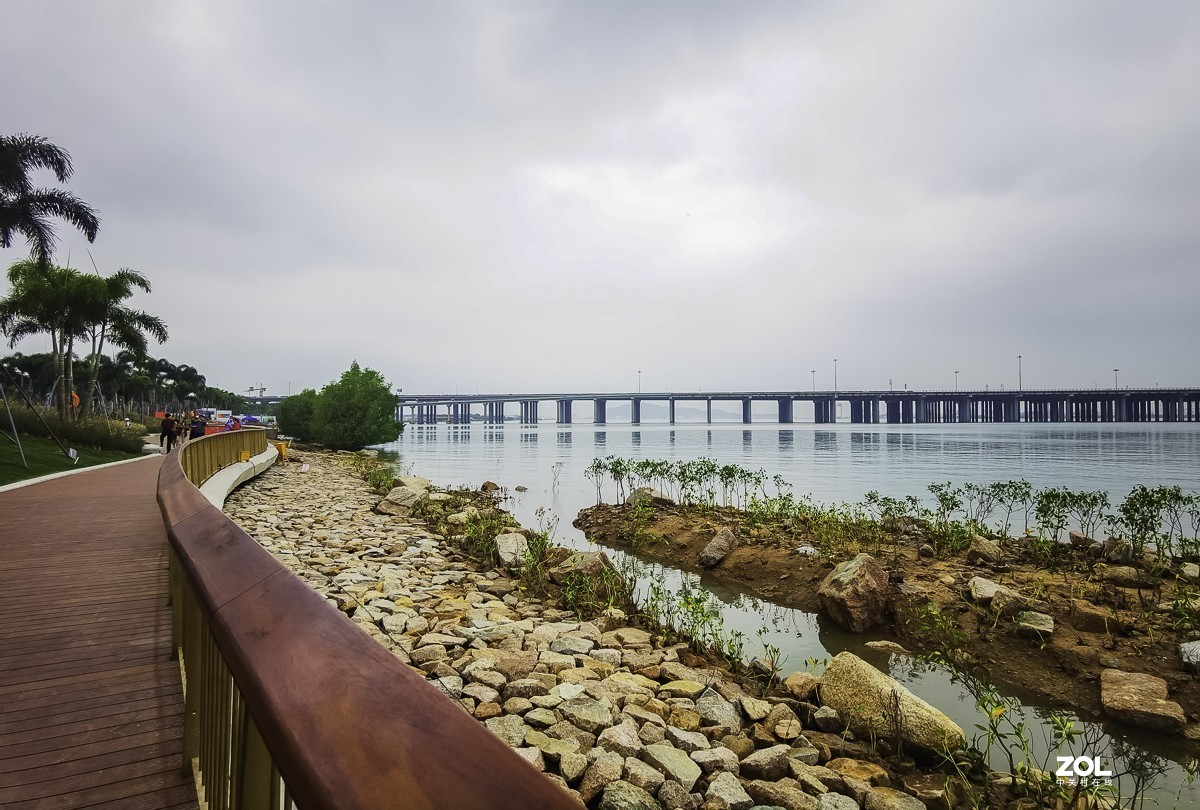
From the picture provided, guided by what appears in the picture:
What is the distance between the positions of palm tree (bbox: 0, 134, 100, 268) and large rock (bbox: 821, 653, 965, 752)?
33017 mm

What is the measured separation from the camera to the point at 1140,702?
18.8 feet

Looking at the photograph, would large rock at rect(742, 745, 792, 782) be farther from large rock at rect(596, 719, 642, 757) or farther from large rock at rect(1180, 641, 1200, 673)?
large rock at rect(1180, 641, 1200, 673)

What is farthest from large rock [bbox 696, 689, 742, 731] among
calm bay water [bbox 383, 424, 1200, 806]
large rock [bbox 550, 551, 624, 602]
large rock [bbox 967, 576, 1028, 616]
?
large rock [bbox 967, 576, 1028, 616]

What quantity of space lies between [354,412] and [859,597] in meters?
49.8

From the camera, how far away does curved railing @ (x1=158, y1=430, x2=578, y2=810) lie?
72cm

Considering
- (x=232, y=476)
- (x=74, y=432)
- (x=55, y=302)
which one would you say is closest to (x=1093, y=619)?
(x=232, y=476)

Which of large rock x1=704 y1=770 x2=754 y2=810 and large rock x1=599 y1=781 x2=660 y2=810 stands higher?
large rock x1=599 y1=781 x2=660 y2=810

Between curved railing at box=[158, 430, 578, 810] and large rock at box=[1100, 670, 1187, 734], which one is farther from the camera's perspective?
large rock at box=[1100, 670, 1187, 734]

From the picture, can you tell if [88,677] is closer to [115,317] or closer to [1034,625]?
[1034,625]

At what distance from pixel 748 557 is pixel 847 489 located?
11500 millimetres

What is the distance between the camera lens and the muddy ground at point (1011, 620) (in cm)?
647

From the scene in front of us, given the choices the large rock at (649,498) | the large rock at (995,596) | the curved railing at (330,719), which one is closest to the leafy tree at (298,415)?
the large rock at (649,498)

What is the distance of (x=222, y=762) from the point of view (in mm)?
1985

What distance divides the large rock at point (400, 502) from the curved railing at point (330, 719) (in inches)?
556
